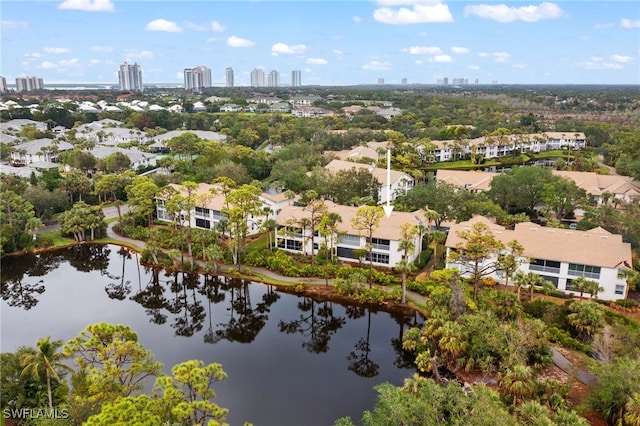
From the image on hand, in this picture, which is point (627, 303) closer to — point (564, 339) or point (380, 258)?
point (564, 339)

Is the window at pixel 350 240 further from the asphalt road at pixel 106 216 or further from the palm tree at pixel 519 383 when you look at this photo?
the asphalt road at pixel 106 216

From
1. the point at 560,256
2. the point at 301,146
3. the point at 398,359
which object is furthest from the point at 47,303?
the point at 301,146

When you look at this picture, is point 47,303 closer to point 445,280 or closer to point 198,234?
point 198,234

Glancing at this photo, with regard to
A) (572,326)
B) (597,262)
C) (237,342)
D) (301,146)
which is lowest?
(237,342)

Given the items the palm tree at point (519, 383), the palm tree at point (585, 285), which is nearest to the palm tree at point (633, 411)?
the palm tree at point (519, 383)

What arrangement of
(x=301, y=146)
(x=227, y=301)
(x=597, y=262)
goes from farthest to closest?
1. (x=301, y=146)
2. (x=227, y=301)
3. (x=597, y=262)

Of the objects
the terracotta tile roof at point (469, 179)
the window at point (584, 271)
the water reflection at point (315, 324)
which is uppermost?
the terracotta tile roof at point (469, 179)

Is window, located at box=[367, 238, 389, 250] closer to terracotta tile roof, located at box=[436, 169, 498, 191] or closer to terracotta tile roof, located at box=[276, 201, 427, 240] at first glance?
terracotta tile roof, located at box=[276, 201, 427, 240]
